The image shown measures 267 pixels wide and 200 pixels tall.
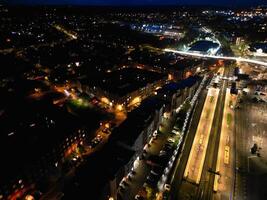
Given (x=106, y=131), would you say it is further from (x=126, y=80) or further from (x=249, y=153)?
(x=249, y=153)

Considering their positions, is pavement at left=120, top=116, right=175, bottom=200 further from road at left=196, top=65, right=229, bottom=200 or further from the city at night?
road at left=196, top=65, right=229, bottom=200

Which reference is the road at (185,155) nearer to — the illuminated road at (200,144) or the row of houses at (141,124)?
the illuminated road at (200,144)

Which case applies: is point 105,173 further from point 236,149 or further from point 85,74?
point 85,74

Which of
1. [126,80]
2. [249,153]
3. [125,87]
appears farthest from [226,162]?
[126,80]

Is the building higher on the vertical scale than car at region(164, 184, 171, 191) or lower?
higher

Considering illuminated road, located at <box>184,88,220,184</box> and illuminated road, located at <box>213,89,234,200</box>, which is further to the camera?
illuminated road, located at <box>184,88,220,184</box>

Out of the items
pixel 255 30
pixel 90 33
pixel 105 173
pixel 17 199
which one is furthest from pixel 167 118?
pixel 255 30

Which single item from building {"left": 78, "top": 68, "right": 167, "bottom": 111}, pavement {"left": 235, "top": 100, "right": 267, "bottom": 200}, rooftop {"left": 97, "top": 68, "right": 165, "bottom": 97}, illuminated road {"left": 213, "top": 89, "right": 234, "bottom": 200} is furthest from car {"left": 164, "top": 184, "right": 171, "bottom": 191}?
rooftop {"left": 97, "top": 68, "right": 165, "bottom": 97}
